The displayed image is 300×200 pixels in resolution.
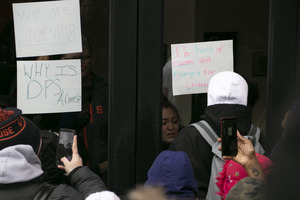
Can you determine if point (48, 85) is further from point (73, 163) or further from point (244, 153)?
point (244, 153)

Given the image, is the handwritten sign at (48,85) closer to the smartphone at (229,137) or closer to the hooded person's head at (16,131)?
the hooded person's head at (16,131)

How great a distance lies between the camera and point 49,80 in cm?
366

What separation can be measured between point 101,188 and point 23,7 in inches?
63.8

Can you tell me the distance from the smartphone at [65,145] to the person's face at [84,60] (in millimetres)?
717

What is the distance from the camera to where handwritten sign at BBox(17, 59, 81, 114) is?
3.64 m

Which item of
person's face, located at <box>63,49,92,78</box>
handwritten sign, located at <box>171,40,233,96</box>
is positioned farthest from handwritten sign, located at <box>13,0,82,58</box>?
handwritten sign, located at <box>171,40,233,96</box>

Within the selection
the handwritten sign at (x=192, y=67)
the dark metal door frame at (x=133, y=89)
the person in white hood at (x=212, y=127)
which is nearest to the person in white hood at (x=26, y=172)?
the person in white hood at (x=212, y=127)

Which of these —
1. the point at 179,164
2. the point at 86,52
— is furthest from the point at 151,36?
the point at 179,164

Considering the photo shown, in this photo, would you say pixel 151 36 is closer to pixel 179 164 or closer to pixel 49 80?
pixel 49 80

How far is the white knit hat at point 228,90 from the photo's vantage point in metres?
3.24

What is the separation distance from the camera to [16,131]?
8.54 ft

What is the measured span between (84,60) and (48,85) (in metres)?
0.31

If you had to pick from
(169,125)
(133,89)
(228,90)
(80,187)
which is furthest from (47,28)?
(80,187)

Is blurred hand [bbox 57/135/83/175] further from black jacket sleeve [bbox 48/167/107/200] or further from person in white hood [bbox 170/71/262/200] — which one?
person in white hood [bbox 170/71/262/200]
